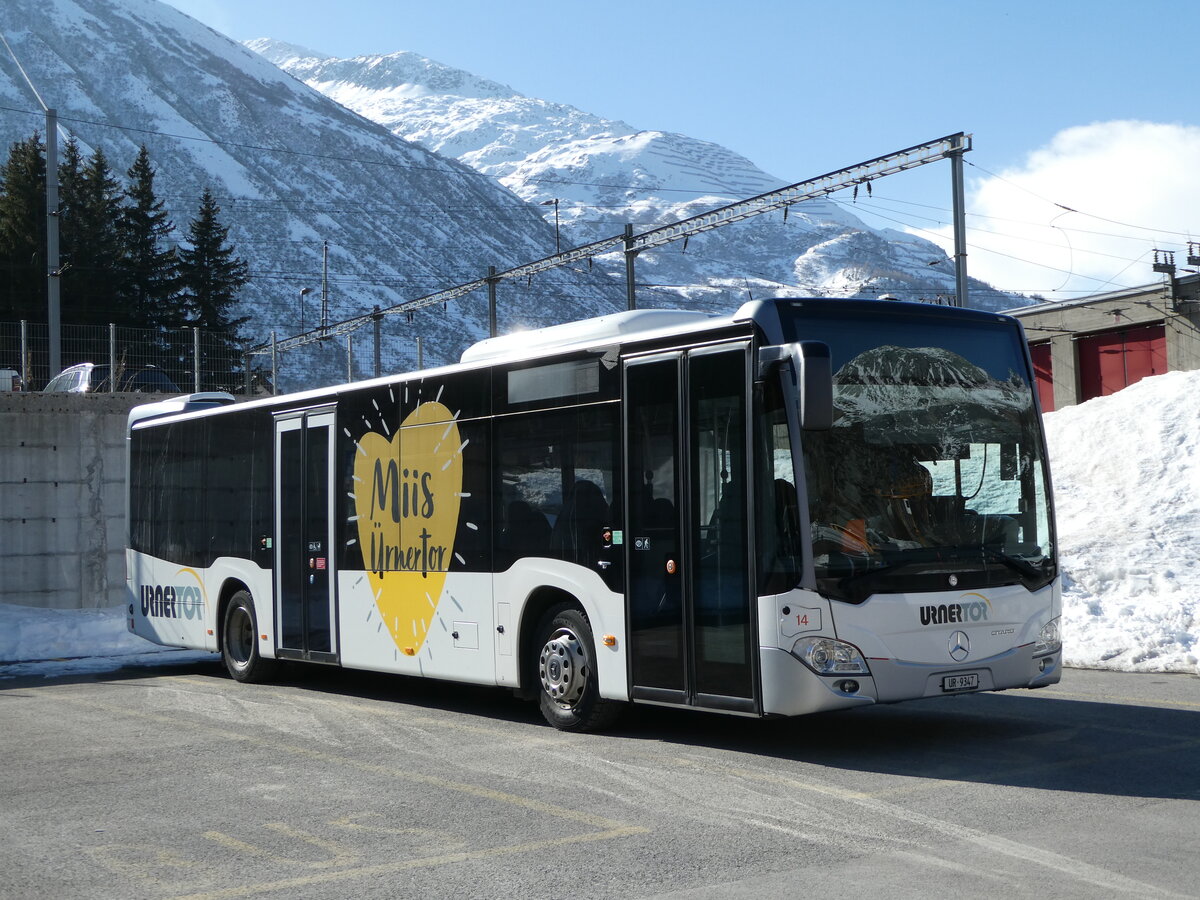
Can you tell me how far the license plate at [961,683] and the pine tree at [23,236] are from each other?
215ft

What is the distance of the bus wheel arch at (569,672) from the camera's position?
10055 mm

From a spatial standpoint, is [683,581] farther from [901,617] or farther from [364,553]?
[364,553]

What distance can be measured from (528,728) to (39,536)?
47.4 ft

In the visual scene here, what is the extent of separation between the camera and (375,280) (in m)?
180

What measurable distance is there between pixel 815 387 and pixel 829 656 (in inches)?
63.9

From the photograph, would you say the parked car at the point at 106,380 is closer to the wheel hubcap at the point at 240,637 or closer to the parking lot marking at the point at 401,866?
the wheel hubcap at the point at 240,637

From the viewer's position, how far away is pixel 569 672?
33.4 feet

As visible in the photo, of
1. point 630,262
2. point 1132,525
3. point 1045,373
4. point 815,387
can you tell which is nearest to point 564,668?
point 815,387

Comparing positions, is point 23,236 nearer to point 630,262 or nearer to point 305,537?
point 630,262

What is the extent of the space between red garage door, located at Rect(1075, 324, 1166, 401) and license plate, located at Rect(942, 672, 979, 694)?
43076 millimetres

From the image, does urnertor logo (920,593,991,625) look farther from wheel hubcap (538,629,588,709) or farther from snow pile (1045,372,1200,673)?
snow pile (1045,372,1200,673)

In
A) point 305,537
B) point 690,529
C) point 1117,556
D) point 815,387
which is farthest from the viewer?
point 1117,556

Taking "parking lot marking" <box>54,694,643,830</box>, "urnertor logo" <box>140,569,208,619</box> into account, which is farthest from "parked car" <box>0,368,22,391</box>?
"parking lot marking" <box>54,694,643,830</box>

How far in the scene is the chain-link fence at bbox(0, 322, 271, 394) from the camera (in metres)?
24.9
